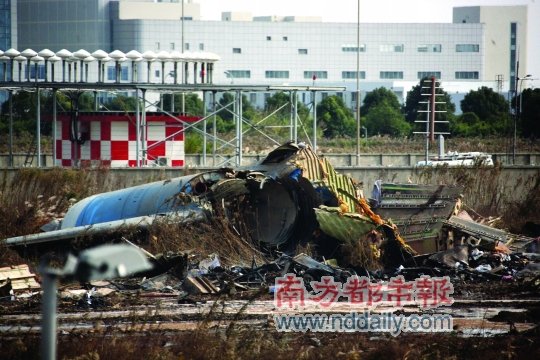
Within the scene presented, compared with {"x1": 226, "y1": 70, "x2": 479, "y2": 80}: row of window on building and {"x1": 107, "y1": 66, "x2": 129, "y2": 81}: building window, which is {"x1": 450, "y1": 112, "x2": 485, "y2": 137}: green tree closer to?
{"x1": 107, "y1": 66, "x2": 129, "y2": 81}: building window

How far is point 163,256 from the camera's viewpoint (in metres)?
13.2

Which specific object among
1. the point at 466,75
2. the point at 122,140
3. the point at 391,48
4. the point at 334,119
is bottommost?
the point at 122,140

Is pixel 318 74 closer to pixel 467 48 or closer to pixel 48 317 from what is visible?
pixel 467 48

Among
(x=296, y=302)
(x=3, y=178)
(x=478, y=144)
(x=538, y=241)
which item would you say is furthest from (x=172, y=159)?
(x=478, y=144)

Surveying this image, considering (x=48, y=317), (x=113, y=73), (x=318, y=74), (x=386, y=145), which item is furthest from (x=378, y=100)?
(x=48, y=317)

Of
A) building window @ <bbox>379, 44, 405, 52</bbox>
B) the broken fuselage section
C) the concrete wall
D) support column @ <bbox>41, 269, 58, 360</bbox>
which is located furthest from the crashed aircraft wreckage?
building window @ <bbox>379, 44, 405, 52</bbox>

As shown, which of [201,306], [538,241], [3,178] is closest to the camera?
[201,306]

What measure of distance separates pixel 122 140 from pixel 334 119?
129ft

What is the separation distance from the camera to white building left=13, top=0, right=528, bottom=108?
9062 centimetres

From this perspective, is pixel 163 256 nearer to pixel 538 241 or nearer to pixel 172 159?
pixel 538 241

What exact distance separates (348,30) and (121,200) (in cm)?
8070

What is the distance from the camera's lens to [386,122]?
2416 inches

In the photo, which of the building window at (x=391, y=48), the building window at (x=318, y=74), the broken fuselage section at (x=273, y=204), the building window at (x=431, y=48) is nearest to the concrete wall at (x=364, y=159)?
the broken fuselage section at (x=273, y=204)

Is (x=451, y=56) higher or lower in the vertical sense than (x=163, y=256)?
higher
